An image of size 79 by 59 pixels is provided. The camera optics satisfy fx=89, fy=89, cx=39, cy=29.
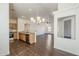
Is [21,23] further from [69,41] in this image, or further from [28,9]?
[69,41]

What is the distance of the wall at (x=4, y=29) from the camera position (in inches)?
101

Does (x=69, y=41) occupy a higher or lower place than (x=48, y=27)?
lower

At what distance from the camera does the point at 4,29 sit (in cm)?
260

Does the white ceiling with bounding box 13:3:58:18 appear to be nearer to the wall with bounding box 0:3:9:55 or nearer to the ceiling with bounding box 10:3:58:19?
the ceiling with bounding box 10:3:58:19

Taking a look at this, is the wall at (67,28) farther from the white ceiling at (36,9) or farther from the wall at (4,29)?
the wall at (4,29)

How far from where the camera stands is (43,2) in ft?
7.78

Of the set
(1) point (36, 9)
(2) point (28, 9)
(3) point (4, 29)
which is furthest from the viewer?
(1) point (36, 9)

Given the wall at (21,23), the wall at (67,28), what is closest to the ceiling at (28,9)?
the wall at (21,23)

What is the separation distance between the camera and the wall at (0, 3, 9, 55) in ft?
8.45

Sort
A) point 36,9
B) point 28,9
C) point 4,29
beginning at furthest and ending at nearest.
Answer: point 36,9 → point 28,9 → point 4,29

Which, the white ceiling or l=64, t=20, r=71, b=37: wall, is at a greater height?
the white ceiling

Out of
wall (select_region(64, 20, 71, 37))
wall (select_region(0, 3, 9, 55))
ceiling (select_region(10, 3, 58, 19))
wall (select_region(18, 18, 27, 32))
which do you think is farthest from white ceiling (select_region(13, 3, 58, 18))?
wall (select_region(64, 20, 71, 37))

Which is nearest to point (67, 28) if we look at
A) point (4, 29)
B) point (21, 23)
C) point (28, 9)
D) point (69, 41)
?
point (69, 41)

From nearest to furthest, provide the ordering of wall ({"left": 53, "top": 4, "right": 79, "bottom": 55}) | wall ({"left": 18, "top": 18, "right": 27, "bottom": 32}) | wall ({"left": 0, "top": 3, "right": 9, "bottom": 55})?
wall ({"left": 53, "top": 4, "right": 79, "bottom": 55})
wall ({"left": 0, "top": 3, "right": 9, "bottom": 55})
wall ({"left": 18, "top": 18, "right": 27, "bottom": 32})
